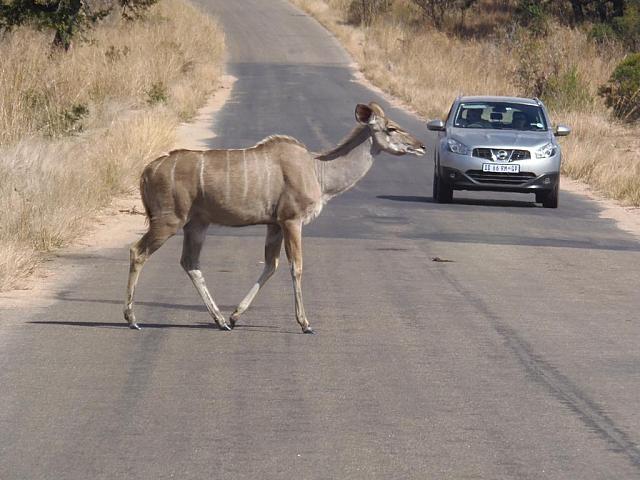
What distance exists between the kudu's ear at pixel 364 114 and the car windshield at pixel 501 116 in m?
11.6

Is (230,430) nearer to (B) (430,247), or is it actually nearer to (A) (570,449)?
(A) (570,449)

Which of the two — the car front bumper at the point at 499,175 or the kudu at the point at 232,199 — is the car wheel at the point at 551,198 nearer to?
the car front bumper at the point at 499,175

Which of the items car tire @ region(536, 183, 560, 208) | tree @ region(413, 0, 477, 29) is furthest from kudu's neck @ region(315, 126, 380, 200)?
tree @ region(413, 0, 477, 29)

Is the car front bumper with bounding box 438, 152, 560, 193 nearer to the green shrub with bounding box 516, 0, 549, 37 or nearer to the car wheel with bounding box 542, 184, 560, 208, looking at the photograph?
the car wheel with bounding box 542, 184, 560, 208

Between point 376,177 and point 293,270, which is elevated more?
point 293,270

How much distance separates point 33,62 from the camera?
88.7 feet

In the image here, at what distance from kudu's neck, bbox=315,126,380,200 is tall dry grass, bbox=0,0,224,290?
3259 millimetres

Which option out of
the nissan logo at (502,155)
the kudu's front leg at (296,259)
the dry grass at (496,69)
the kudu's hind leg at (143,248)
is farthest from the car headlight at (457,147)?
the kudu's hind leg at (143,248)

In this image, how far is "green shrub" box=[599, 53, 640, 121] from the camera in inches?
1483

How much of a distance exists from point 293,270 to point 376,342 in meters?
0.84

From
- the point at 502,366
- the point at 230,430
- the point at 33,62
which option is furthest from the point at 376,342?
the point at 33,62

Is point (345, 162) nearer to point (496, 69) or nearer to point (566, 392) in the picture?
point (566, 392)

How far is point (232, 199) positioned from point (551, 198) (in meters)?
11.9

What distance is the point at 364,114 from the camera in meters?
11.3
